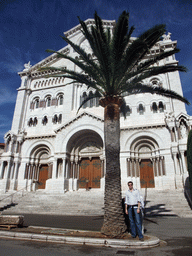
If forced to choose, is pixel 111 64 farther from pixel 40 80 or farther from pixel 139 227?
pixel 40 80

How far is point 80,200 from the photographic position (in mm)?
16531

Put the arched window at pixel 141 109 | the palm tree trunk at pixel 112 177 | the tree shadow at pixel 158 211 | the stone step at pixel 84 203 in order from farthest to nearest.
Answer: the arched window at pixel 141 109 → the stone step at pixel 84 203 → the tree shadow at pixel 158 211 → the palm tree trunk at pixel 112 177

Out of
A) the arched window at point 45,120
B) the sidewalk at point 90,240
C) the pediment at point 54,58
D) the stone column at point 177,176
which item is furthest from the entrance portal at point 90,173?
the sidewalk at point 90,240

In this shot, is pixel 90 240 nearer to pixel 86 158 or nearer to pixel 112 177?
pixel 112 177

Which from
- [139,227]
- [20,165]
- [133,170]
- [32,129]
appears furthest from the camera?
[32,129]

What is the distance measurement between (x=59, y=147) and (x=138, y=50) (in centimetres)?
1493

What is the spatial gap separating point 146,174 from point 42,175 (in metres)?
12.4

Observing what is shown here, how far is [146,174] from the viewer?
20.6m

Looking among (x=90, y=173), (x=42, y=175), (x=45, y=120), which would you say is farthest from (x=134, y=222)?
(x=45, y=120)

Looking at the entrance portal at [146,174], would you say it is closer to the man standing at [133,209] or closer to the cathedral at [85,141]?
the cathedral at [85,141]

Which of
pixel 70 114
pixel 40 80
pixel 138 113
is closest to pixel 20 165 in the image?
pixel 70 114

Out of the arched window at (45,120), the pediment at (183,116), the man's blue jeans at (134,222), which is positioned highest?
the arched window at (45,120)

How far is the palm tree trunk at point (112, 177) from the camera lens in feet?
23.5

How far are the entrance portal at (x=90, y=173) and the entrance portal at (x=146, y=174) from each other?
480 cm
